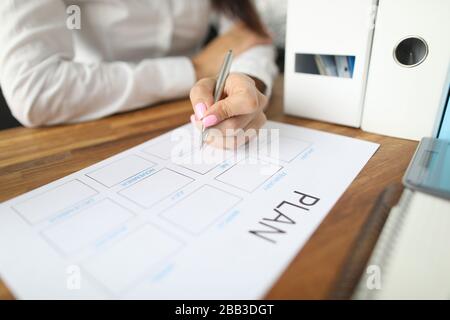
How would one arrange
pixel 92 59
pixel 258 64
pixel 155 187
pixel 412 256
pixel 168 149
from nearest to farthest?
pixel 412 256
pixel 155 187
pixel 168 149
pixel 258 64
pixel 92 59

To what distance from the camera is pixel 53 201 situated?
0.34 m

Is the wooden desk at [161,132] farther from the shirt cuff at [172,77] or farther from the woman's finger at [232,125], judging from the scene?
the woman's finger at [232,125]

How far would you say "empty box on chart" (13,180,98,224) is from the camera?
313mm

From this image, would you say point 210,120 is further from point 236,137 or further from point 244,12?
point 244,12

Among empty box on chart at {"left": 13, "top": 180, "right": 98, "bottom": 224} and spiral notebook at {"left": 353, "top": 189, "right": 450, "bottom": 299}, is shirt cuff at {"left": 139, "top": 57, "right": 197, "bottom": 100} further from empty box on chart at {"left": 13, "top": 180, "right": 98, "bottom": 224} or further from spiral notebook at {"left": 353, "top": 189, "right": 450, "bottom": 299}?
spiral notebook at {"left": 353, "top": 189, "right": 450, "bottom": 299}

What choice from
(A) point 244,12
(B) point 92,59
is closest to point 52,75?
(B) point 92,59

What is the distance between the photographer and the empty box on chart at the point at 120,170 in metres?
0.38

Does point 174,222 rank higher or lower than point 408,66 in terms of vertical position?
lower

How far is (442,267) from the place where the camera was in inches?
9.6

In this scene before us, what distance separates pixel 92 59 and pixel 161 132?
0.41 metres

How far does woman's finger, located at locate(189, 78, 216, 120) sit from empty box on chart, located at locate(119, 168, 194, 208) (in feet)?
0.32

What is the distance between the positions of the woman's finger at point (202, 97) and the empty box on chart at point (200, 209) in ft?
0.41
